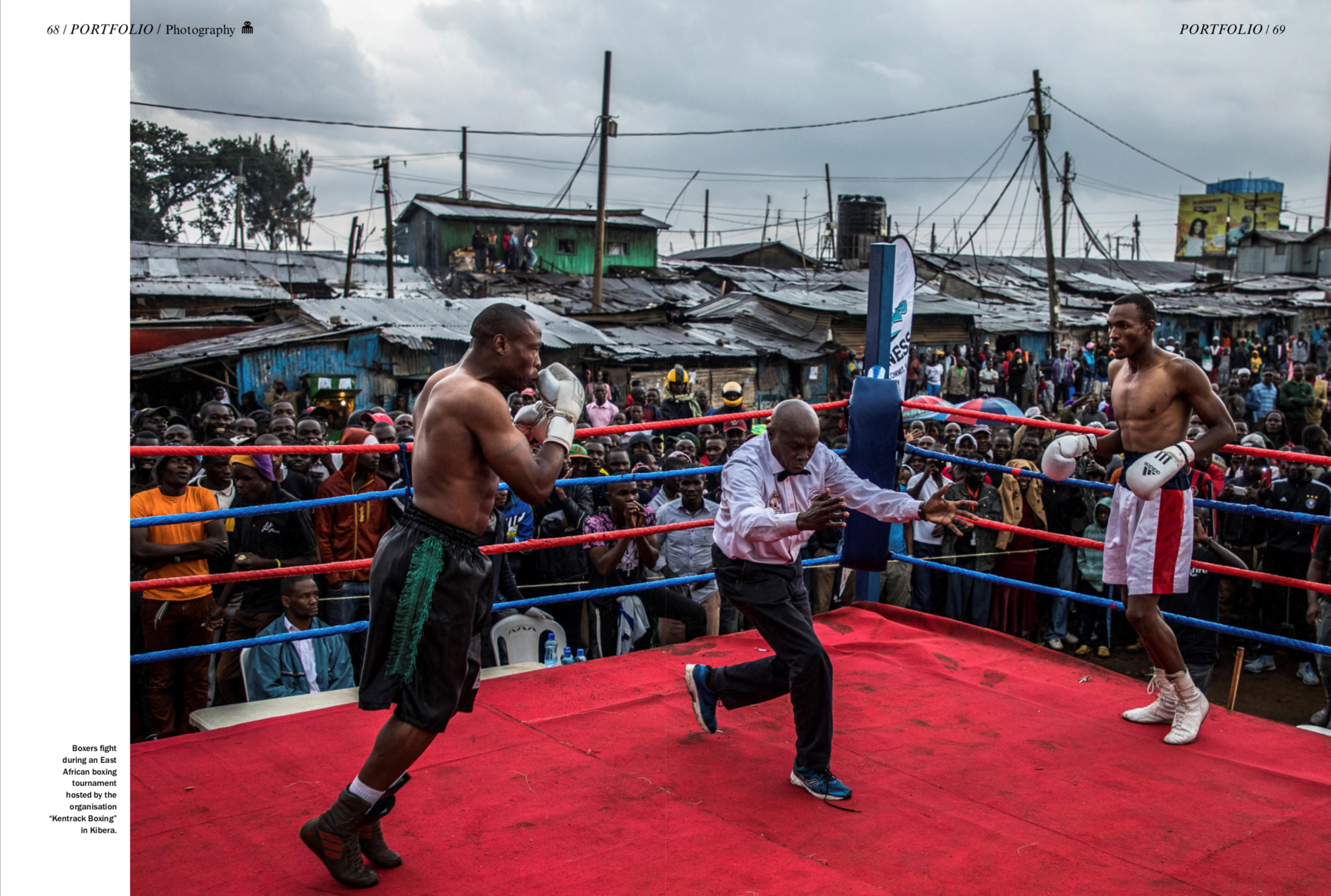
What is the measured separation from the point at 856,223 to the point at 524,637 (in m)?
39.6

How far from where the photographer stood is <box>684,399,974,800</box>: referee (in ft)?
11.0

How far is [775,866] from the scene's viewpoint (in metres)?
2.88

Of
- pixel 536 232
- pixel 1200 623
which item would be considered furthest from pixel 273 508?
pixel 536 232

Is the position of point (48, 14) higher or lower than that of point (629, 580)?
higher

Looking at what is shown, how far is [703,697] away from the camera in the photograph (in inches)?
150

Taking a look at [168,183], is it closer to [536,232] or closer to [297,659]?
[536,232]

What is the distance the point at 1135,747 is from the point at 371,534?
409 cm

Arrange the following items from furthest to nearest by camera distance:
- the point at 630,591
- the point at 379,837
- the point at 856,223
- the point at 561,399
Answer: the point at 856,223 < the point at 630,591 < the point at 561,399 < the point at 379,837

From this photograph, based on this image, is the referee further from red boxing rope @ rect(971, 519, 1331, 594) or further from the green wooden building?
the green wooden building

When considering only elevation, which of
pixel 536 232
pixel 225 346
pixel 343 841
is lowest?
pixel 343 841

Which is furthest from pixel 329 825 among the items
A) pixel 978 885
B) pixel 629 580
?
pixel 629 580

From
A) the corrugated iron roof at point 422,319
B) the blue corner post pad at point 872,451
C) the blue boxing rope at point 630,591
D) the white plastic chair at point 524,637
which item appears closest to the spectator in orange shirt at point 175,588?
the blue boxing rope at point 630,591

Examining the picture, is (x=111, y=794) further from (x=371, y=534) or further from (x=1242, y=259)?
(x=1242, y=259)

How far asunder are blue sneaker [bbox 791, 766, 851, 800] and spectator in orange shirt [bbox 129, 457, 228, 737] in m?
2.86
